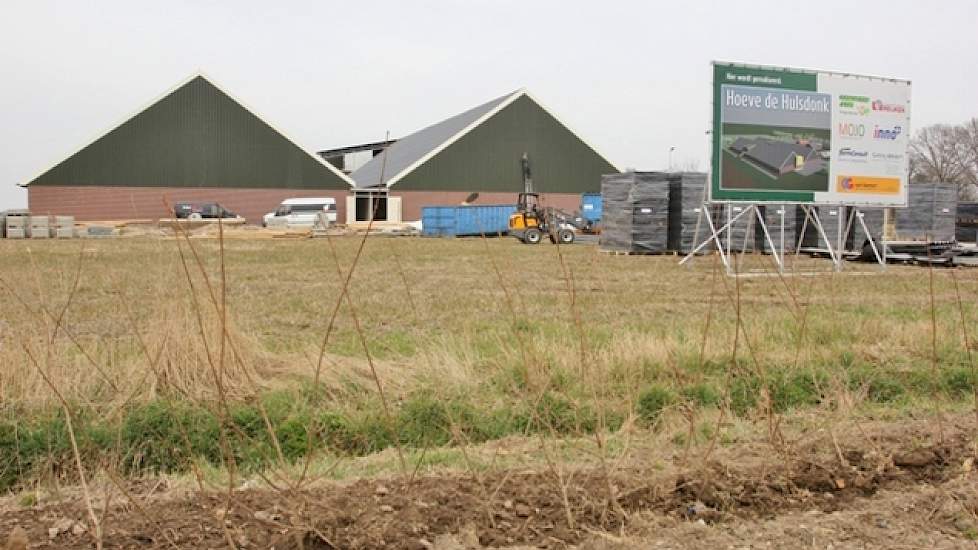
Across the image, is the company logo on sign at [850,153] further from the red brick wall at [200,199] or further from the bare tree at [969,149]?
the bare tree at [969,149]

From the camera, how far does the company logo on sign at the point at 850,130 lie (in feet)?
60.2

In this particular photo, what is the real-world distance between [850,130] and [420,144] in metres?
48.2

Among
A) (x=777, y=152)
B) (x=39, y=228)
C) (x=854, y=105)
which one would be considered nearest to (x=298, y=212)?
(x=39, y=228)

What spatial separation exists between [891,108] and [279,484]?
1800 cm

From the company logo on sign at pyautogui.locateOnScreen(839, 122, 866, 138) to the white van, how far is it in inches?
1272

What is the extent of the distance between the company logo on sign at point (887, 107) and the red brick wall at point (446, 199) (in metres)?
36.8

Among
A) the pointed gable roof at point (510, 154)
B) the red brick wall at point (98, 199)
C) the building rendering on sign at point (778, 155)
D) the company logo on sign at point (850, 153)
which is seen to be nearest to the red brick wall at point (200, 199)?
the red brick wall at point (98, 199)

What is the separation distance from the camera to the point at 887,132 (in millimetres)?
18906

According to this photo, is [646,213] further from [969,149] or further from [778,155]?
[969,149]

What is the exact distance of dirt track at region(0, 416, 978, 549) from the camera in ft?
12.3

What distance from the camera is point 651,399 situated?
6.68 m

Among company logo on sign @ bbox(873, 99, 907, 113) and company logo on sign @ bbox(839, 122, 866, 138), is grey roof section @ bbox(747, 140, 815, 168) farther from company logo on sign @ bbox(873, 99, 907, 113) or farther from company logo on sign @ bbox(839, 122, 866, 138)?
company logo on sign @ bbox(873, 99, 907, 113)

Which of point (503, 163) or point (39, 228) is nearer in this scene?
point (39, 228)

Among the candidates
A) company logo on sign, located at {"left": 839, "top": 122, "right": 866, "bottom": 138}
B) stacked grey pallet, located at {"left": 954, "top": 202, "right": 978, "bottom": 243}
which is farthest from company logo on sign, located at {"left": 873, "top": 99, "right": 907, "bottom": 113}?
stacked grey pallet, located at {"left": 954, "top": 202, "right": 978, "bottom": 243}
